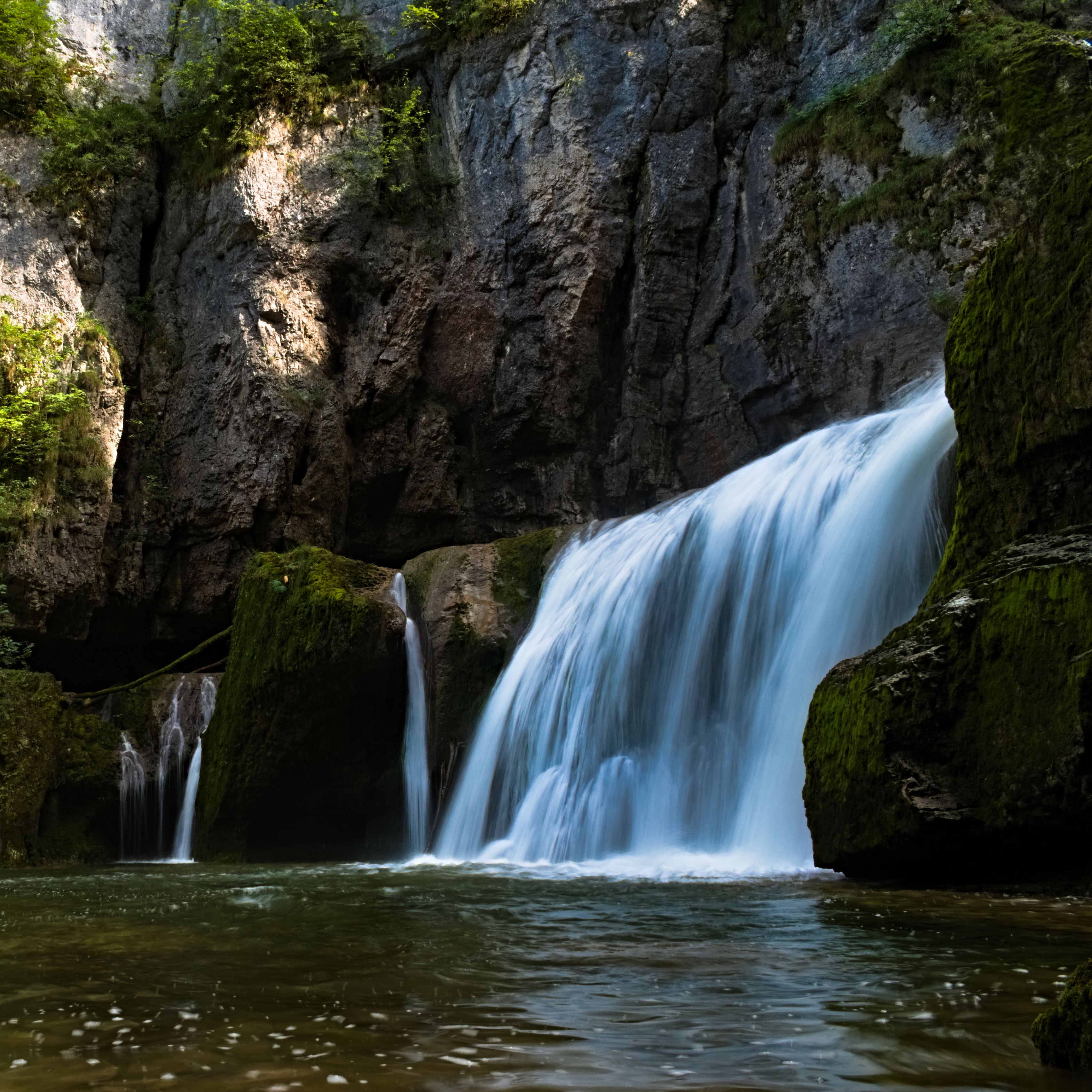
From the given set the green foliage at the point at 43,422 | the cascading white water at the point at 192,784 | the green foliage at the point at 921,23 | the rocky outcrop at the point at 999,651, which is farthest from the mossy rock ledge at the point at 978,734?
the green foliage at the point at 43,422

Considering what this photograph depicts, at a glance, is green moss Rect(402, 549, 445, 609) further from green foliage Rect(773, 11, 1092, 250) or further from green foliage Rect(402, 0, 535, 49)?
green foliage Rect(402, 0, 535, 49)

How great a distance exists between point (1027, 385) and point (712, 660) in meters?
3.82

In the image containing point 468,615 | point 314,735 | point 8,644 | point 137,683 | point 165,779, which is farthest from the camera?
point 137,683

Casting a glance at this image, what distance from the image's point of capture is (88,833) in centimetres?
1365

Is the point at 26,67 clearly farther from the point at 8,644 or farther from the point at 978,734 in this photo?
the point at 978,734

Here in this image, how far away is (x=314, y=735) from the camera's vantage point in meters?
11.9

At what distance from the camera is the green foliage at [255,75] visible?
19.1m

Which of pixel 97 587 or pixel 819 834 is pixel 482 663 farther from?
pixel 97 587

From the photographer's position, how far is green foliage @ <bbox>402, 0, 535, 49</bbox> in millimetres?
18906

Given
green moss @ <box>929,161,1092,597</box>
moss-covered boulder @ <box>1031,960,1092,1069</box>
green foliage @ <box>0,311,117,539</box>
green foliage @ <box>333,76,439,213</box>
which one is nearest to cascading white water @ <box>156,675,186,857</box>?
green foliage @ <box>0,311,117,539</box>

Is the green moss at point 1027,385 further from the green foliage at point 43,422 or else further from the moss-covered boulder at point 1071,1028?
the green foliage at point 43,422

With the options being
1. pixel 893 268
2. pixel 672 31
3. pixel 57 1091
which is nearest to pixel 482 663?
pixel 893 268

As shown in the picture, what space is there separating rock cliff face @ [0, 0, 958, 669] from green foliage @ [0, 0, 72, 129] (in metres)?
0.80

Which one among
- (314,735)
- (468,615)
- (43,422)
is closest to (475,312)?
(43,422)
